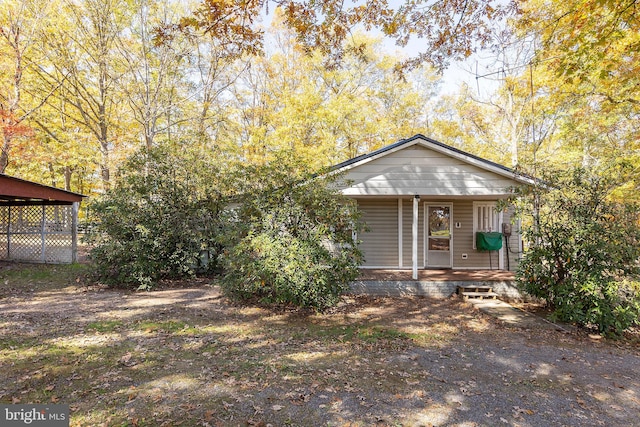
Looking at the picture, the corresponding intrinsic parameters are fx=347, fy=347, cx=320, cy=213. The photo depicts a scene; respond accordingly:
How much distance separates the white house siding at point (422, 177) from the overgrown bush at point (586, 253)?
1.98m

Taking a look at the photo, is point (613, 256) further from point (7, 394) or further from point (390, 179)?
point (7, 394)

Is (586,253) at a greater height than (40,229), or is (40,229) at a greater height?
(40,229)

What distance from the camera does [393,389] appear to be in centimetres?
395

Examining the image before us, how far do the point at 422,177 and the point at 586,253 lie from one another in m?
3.93

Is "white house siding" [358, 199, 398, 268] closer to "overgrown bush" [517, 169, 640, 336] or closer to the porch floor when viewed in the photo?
the porch floor

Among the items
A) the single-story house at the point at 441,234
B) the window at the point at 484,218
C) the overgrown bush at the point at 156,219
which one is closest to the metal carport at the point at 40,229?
the overgrown bush at the point at 156,219

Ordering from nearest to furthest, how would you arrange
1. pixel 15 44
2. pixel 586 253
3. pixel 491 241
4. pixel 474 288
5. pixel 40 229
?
pixel 586 253 → pixel 474 288 → pixel 491 241 → pixel 40 229 → pixel 15 44

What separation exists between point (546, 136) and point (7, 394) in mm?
24651

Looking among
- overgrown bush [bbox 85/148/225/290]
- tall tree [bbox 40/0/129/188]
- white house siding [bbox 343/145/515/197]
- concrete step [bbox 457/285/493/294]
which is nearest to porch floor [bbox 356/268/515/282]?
concrete step [bbox 457/285/493/294]

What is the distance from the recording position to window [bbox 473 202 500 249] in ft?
35.9

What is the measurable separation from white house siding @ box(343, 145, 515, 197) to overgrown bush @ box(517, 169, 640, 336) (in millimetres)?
1977

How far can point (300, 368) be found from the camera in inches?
175

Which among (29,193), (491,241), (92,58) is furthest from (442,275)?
(92,58)

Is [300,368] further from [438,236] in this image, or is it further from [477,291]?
[438,236]
